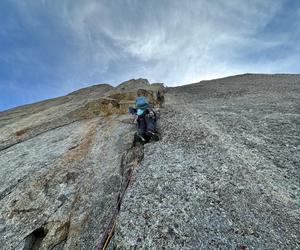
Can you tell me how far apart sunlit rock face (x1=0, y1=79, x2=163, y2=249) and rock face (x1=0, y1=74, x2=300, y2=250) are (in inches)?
1.6

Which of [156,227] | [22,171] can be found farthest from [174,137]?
[22,171]

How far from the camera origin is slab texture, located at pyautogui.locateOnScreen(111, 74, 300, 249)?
5.46 metres

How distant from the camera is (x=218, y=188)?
22.5 ft

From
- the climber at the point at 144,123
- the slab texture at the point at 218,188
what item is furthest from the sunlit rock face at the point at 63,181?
the slab texture at the point at 218,188

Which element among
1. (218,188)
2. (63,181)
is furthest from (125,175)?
(218,188)

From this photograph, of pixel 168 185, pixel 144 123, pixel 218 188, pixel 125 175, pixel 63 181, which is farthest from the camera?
pixel 144 123

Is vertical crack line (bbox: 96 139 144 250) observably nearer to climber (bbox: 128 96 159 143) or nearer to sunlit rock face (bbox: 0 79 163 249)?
sunlit rock face (bbox: 0 79 163 249)

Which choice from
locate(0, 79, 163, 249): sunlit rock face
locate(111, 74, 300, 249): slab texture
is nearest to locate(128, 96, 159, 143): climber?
locate(111, 74, 300, 249): slab texture

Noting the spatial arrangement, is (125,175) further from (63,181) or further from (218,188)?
(218,188)

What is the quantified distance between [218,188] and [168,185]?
→ 161cm

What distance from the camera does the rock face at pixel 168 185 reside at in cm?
566

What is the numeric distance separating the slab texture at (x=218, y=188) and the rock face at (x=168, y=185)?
0.09 feet

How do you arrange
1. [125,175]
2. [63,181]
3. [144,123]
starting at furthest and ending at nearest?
1. [144,123]
2. [63,181]
3. [125,175]

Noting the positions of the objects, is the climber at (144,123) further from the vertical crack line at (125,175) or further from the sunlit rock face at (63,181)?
the sunlit rock face at (63,181)
